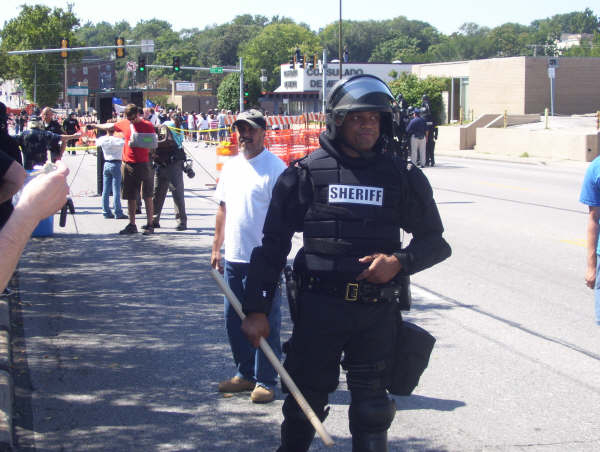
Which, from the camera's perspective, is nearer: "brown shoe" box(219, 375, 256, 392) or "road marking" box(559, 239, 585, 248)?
"brown shoe" box(219, 375, 256, 392)

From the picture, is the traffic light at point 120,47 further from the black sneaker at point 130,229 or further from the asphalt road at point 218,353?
the asphalt road at point 218,353

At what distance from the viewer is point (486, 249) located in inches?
417

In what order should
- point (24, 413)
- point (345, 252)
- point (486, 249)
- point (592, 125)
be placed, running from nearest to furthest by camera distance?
point (345, 252), point (24, 413), point (486, 249), point (592, 125)

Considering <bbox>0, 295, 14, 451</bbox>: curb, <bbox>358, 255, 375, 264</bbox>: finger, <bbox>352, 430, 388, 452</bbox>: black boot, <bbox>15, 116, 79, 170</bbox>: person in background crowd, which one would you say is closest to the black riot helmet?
<bbox>358, 255, 375, 264</bbox>: finger

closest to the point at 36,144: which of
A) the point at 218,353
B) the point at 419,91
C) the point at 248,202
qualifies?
the point at 218,353

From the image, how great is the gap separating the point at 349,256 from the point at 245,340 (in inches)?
77.6

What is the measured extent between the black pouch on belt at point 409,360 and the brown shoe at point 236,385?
1850mm

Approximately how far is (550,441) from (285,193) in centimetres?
219

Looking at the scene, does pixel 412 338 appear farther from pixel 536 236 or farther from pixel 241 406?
pixel 536 236

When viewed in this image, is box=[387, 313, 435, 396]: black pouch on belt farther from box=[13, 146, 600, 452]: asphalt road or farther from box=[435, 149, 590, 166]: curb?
box=[435, 149, 590, 166]: curb

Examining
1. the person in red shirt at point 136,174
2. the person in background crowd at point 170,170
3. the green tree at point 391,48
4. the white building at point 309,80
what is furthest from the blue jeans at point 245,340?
the green tree at point 391,48

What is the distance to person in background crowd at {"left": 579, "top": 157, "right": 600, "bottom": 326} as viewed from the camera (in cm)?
477


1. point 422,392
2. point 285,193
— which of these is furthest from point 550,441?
point 285,193

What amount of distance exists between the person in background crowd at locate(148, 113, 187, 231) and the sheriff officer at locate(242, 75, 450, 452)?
28.6ft
